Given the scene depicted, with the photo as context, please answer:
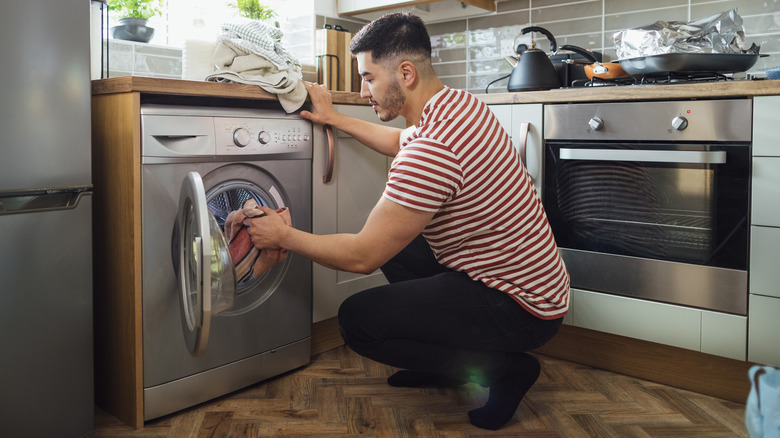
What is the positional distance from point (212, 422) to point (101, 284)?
490 mm

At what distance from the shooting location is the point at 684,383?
Answer: 2.14 metres

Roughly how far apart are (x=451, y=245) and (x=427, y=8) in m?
1.73

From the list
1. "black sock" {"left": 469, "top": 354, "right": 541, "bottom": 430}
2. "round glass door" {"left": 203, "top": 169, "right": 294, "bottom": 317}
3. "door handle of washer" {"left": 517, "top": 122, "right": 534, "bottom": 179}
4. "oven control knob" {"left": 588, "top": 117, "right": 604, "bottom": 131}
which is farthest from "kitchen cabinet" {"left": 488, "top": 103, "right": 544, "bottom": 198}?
"round glass door" {"left": 203, "top": 169, "right": 294, "bottom": 317}

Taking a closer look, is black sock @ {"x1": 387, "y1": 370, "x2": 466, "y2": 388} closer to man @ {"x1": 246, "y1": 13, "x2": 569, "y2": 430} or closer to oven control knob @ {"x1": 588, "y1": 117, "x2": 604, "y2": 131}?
man @ {"x1": 246, "y1": 13, "x2": 569, "y2": 430}

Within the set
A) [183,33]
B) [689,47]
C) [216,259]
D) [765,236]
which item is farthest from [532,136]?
[183,33]

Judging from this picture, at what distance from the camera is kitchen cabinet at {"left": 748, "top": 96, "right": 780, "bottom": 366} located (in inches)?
73.5

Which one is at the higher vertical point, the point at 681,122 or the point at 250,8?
the point at 250,8

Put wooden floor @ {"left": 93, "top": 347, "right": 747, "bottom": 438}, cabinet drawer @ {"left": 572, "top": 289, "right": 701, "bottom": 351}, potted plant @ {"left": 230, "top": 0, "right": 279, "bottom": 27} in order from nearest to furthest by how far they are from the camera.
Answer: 1. wooden floor @ {"left": 93, "top": 347, "right": 747, "bottom": 438}
2. cabinet drawer @ {"left": 572, "top": 289, "right": 701, "bottom": 351}
3. potted plant @ {"left": 230, "top": 0, "right": 279, "bottom": 27}

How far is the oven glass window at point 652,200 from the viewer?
1971 mm

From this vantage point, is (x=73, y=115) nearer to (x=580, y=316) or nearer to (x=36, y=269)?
(x=36, y=269)

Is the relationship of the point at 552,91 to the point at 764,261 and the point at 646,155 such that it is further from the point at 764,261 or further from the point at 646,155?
the point at 764,261

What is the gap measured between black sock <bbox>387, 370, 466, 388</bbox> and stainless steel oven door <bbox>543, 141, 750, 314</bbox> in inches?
21.7

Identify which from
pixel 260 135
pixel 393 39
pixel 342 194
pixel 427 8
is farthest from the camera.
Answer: pixel 427 8

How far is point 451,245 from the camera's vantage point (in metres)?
1.77
